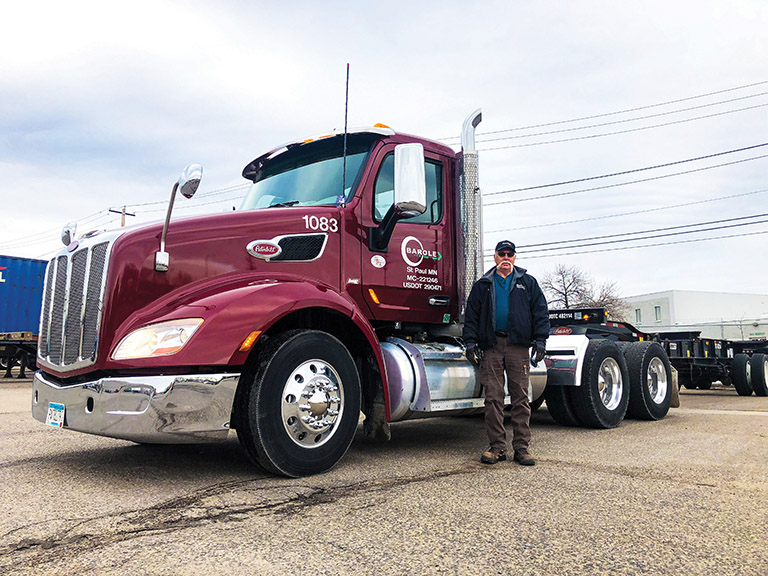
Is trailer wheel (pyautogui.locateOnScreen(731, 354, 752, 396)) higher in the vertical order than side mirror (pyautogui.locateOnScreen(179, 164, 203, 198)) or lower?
lower

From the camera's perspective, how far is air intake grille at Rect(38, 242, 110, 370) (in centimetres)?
414

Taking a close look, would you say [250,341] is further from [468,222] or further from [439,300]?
[468,222]

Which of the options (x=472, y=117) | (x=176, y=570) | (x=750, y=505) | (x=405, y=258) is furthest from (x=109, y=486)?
(x=472, y=117)

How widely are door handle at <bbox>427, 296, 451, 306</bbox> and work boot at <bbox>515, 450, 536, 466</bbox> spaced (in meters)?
1.53

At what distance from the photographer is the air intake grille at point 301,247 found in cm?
Answer: 484

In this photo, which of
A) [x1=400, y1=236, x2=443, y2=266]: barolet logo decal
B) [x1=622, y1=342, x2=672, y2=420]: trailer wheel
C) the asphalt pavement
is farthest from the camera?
[x1=622, y1=342, x2=672, y2=420]: trailer wheel

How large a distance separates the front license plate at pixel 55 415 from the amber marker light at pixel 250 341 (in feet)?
3.99

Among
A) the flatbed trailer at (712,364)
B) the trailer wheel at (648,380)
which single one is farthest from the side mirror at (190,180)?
the flatbed trailer at (712,364)

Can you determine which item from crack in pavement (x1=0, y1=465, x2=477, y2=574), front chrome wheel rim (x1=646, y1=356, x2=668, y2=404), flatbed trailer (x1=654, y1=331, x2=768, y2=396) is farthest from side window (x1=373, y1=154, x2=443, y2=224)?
flatbed trailer (x1=654, y1=331, x2=768, y2=396)

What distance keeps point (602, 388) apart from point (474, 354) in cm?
262

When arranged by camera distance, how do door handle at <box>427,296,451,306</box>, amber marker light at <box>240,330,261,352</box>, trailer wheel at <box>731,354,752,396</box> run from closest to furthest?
1. amber marker light at <box>240,330,261,352</box>
2. door handle at <box>427,296,451,306</box>
3. trailer wheel at <box>731,354,752,396</box>

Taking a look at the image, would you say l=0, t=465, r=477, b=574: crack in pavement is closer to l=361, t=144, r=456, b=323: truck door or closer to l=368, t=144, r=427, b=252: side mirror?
l=361, t=144, r=456, b=323: truck door

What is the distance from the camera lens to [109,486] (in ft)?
13.1

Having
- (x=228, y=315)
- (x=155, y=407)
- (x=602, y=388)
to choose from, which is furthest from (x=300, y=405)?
(x=602, y=388)
